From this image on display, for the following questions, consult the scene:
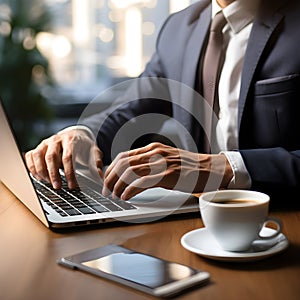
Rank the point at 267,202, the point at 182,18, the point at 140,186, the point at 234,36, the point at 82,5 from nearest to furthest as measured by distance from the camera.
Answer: the point at 267,202, the point at 140,186, the point at 234,36, the point at 182,18, the point at 82,5

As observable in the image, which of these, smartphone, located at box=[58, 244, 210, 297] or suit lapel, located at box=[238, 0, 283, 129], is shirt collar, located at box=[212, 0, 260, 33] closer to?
suit lapel, located at box=[238, 0, 283, 129]

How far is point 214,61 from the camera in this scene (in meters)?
1.59

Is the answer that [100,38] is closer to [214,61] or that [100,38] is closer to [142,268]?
→ [214,61]

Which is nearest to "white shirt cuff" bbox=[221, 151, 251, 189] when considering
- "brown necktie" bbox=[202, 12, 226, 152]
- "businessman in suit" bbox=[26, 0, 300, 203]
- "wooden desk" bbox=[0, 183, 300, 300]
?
"businessman in suit" bbox=[26, 0, 300, 203]

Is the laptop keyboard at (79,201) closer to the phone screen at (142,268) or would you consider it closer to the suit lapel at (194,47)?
the phone screen at (142,268)

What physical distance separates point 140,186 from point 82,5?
7.21 ft

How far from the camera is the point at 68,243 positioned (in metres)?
0.90

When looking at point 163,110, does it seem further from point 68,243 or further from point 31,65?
point 31,65

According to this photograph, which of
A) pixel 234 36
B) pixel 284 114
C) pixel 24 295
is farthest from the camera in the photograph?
pixel 234 36

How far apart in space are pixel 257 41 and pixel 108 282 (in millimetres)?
883

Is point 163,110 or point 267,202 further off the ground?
point 267,202

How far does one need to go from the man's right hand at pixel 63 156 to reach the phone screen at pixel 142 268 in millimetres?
407

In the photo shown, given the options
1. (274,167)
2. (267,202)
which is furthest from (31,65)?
(267,202)

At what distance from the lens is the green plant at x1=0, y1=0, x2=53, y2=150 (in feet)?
10.2
